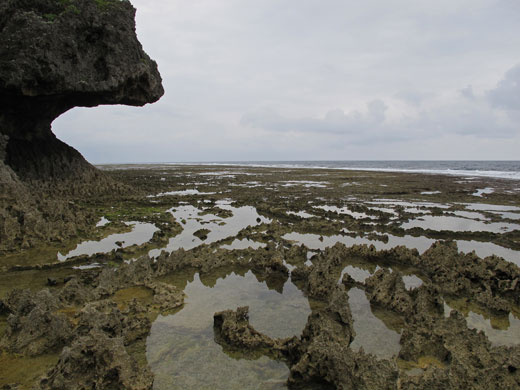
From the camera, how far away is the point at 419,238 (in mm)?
11336

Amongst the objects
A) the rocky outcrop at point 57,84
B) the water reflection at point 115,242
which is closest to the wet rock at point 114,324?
the water reflection at point 115,242

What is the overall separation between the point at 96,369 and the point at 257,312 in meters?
2.80

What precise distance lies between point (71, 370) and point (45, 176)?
Result: 64.2 ft

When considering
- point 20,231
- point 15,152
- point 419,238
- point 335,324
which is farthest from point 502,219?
→ point 15,152

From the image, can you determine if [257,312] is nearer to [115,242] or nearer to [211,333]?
[211,333]

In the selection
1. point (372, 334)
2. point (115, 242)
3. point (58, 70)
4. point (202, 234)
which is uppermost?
point (58, 70)

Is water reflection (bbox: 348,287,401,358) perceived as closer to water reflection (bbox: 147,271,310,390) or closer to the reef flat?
the reef flat

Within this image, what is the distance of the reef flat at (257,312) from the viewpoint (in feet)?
12.4

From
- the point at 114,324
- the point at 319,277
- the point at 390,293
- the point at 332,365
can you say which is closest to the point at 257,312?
the point at 319,277

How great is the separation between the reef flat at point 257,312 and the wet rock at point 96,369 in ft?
0.05

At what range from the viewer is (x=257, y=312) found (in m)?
5.69

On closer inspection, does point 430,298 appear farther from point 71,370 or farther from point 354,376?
point 71,370

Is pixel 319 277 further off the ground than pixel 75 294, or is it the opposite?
pixel 319 277

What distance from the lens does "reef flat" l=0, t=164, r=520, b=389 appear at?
3.77m
